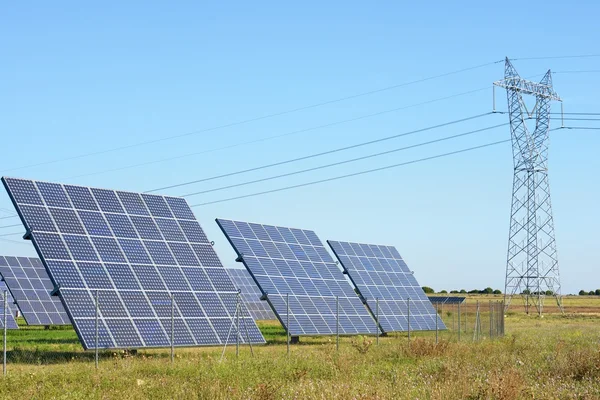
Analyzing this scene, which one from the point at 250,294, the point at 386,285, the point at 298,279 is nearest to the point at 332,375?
the point at 298,279

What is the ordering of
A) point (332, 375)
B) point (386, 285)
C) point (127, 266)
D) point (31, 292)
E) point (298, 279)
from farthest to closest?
point (31, 292)
point (386, 285)
point (298, 279)
point (127, 266)
point (332, 375)

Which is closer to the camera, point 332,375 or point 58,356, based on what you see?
point 332,375

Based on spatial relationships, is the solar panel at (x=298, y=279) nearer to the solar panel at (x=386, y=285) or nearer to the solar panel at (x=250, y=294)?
the solar panel at (x=386, y=285)

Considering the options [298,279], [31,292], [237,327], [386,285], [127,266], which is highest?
[386,285]

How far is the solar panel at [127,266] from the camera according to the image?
26641 mm

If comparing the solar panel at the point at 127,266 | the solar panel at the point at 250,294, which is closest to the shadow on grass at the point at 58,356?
the solar panel at the point at 127,266

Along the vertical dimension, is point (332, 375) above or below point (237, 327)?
below

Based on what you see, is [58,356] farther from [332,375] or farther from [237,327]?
[332,375]

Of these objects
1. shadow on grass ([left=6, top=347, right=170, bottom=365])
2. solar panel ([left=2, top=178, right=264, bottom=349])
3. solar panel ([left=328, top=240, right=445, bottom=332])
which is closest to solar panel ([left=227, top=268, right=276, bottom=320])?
solar panel ([left=328, top=240, right=445, bottom=332])

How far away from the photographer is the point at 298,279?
39750 millimetres

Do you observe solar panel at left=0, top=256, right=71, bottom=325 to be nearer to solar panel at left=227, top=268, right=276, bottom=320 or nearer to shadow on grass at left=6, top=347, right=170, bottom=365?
solar panel at left=227, top=268, right=276, bottom=320

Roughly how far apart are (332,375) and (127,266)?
9374 millimetres

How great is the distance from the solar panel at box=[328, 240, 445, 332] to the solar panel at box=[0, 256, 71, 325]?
59.8ft

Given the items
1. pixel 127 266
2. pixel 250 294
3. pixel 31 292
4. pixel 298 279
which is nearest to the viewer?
pixel 127 266
